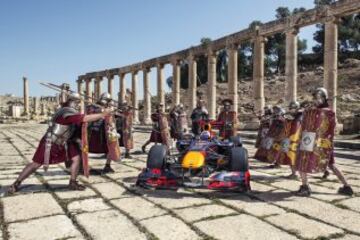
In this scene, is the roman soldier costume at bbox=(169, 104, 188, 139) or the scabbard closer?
the scabbard

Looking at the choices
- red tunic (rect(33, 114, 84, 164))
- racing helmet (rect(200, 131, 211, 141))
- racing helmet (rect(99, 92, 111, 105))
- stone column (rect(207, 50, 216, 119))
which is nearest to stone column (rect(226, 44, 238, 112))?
stone column (rect(207, 50, 216, 119))

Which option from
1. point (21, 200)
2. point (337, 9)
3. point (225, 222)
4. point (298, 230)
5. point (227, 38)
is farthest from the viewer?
point (227, 38)

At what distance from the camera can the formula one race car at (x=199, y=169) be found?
5477mm

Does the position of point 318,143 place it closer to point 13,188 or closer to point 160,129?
point 13,188

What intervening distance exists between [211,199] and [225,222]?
1.05 m

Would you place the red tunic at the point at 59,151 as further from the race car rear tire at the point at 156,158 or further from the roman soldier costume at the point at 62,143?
the race car rear tire at the point at 156,158

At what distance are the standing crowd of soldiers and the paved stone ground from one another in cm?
43

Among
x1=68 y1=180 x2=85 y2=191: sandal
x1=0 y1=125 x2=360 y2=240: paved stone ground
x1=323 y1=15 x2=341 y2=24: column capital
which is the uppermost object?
x1=323 y1=15 x2=341 y2=24: column capital

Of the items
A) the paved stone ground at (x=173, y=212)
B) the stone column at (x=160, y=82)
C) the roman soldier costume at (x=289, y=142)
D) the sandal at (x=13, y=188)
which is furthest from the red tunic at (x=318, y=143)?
the stone column at (x=160, y=82)

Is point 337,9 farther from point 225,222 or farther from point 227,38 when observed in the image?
point 225,222

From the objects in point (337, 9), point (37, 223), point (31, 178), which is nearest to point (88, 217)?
Result: point (37, 223)

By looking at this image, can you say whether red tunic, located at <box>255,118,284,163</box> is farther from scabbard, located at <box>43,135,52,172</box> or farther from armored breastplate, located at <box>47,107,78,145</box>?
scabbard, located at <box>43,135,52,172</box>

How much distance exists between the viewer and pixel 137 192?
5.71 metres

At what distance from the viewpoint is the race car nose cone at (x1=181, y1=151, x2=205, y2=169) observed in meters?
5.57
